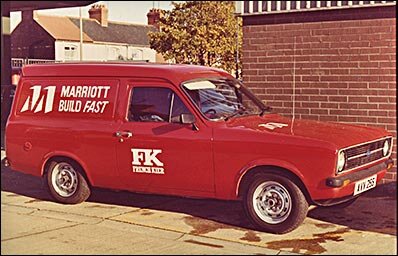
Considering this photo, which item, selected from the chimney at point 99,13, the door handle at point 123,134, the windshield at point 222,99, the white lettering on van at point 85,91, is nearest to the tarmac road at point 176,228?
the door handle at point 123,134

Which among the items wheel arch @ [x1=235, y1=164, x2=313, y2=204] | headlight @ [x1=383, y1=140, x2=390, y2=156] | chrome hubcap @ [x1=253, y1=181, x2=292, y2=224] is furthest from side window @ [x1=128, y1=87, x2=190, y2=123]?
headlight @ [x1=383, y1=140, x2=390, y2=156]

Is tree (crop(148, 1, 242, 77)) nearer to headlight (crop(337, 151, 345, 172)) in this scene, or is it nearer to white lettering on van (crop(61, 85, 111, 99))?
white lettering on van (crop(61, 85, 111, 99))

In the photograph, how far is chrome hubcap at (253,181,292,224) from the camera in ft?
20.0

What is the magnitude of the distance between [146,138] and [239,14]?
9.69 ft

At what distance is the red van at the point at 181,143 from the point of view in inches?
238

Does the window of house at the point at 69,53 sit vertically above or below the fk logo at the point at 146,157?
→ above

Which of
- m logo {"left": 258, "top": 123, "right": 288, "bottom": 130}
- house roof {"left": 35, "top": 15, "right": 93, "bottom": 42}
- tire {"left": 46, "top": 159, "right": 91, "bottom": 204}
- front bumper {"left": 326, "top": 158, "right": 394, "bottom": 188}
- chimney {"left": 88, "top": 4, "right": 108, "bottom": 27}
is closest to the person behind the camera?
front bumper {"left": 326, "top": 158, "right": 394, "bottom": 188}

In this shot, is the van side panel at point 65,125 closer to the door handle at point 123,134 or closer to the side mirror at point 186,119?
the door handle at point 123,134

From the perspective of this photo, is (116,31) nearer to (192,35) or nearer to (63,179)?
(192,35)

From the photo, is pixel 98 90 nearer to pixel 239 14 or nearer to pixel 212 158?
pixel 212 158

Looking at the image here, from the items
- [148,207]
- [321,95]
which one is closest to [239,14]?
[321,95]

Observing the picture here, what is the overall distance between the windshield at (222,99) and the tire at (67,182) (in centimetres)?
175

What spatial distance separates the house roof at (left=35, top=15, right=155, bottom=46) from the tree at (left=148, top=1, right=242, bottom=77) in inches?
7.8

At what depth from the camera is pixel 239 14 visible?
8875 mm
